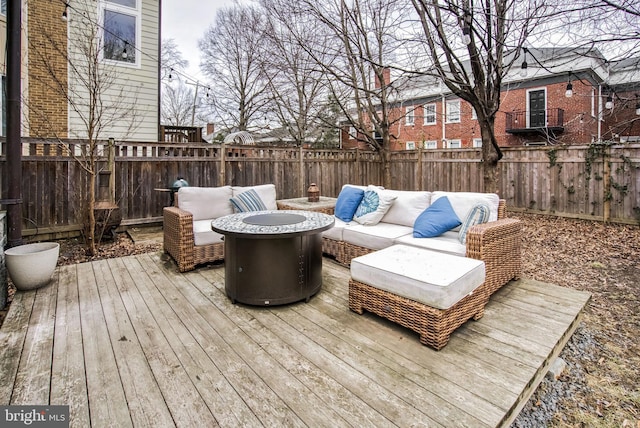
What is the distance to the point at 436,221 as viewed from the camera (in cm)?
343

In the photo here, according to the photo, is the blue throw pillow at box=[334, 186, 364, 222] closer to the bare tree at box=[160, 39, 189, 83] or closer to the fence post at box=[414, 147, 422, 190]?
the fence post at box=[414, 147, 422, 190]

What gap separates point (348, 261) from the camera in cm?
393

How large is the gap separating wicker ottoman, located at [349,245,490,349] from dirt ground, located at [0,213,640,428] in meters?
0.65

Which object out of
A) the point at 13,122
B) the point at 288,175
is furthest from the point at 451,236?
the point at 288,175

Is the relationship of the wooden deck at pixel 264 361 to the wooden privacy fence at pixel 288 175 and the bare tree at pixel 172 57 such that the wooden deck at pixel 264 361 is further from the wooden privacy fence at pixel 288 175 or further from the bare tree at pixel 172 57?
the bare tree at pixel 172 57

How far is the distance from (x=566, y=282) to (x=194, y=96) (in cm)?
1993

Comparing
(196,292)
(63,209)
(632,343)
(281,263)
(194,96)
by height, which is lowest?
(632,343)

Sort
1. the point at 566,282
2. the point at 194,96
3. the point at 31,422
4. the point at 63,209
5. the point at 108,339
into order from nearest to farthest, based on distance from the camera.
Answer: the point at 31,422, the point at 108,339, the point at 566,282, the point at 63,209, the point at 194,96

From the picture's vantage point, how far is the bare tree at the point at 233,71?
14.5m

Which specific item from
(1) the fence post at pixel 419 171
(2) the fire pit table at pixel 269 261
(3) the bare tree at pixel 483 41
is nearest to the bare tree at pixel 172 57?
(1) the fence post at pixel 419 171

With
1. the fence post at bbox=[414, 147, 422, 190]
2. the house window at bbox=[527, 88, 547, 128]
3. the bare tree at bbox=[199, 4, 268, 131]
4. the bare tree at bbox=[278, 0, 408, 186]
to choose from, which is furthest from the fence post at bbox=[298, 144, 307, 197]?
the house window at bbox=[527, 88, 547, 128]

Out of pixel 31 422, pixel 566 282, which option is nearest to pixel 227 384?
pixel 31 422

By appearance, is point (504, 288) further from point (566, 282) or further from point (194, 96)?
point (194, 96)

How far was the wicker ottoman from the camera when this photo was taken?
2139 millimetres
